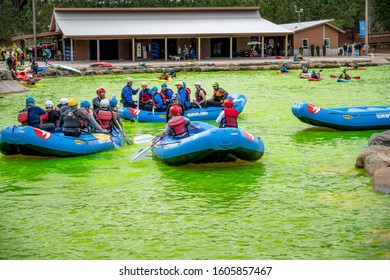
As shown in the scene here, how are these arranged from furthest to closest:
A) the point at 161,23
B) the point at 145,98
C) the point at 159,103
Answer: the point at 161,23 → the point at 145,98 → the point at 159,103

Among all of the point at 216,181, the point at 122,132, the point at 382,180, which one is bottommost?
the point at 216,181

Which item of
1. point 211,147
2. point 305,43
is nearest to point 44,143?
point 211,147

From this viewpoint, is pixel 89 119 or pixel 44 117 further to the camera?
pixel 44 117

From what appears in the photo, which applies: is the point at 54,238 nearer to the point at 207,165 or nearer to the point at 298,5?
the point at 207,165

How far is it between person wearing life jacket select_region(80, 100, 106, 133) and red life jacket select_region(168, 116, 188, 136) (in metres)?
2.12

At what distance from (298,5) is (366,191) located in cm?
5875

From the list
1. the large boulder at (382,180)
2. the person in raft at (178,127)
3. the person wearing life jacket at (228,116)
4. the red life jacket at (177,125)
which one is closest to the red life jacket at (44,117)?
the person in raft at (178,127)

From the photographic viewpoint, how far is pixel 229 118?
14.0m

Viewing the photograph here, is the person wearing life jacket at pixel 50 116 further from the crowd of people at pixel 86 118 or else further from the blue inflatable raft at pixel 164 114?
the blue inflatable raft at pixel 164 114

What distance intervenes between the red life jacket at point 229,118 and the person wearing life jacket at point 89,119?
304 centimetres

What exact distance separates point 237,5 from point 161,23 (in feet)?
54.4

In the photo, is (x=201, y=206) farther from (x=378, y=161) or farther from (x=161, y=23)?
(x=161, y=23)

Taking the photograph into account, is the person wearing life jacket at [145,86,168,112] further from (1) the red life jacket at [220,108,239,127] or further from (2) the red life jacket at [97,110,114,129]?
(1) the red life jacket at [220,108,239,127]

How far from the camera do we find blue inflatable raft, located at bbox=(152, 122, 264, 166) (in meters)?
12.8
